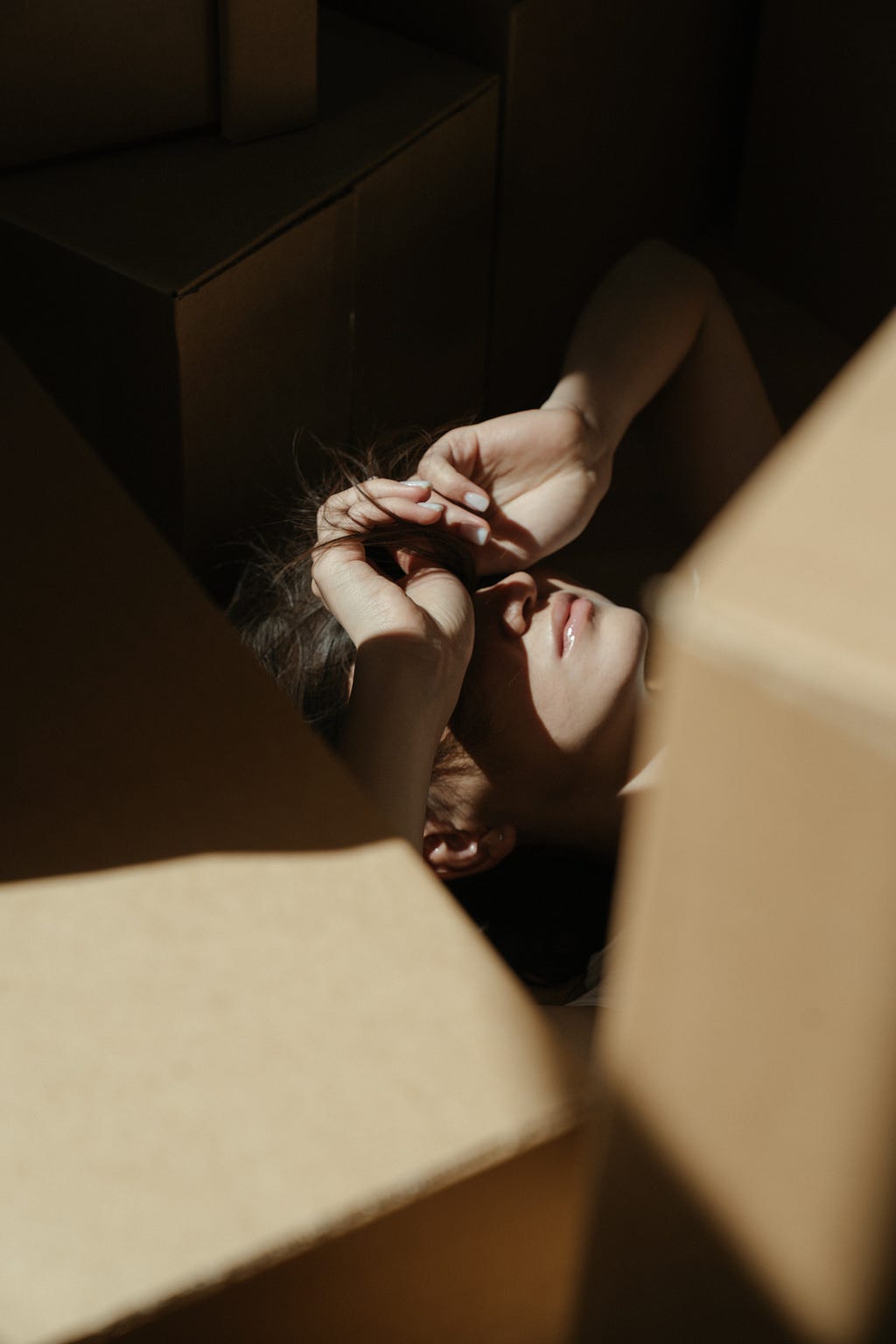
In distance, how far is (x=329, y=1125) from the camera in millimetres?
436

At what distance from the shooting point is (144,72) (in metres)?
0.94

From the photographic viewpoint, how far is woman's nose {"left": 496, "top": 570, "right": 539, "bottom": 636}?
1011mm

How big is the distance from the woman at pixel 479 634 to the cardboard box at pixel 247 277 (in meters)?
0.09

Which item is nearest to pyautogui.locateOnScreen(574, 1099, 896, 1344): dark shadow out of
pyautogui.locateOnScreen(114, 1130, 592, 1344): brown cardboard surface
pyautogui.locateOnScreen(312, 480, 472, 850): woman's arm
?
pyautogui.locateOnScreen(114, 1130, 592, 1344): brown cardboard surface

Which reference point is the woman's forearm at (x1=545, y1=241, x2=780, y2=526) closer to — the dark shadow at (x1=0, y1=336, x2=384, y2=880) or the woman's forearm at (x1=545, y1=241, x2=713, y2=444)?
the woman's forearm at (x1=545, y1=241, x2=713, y2=444)

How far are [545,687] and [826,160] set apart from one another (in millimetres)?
746

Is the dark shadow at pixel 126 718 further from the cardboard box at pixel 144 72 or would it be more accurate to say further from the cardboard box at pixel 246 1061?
the cardboard box at pixel 144 72

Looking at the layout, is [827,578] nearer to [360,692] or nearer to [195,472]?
[360,692]

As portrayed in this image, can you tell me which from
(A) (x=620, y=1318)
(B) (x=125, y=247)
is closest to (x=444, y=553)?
(B) (x=125, y=247)

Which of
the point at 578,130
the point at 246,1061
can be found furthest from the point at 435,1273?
the point at 578,130

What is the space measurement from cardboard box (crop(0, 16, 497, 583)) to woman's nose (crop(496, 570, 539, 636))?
19 cm

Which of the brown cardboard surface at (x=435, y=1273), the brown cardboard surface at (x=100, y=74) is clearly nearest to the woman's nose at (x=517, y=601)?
the brown cardboard surface at (x=100, y=74)

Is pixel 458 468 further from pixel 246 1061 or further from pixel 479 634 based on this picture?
pixel 246 1061

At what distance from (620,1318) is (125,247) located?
79 centimetres
